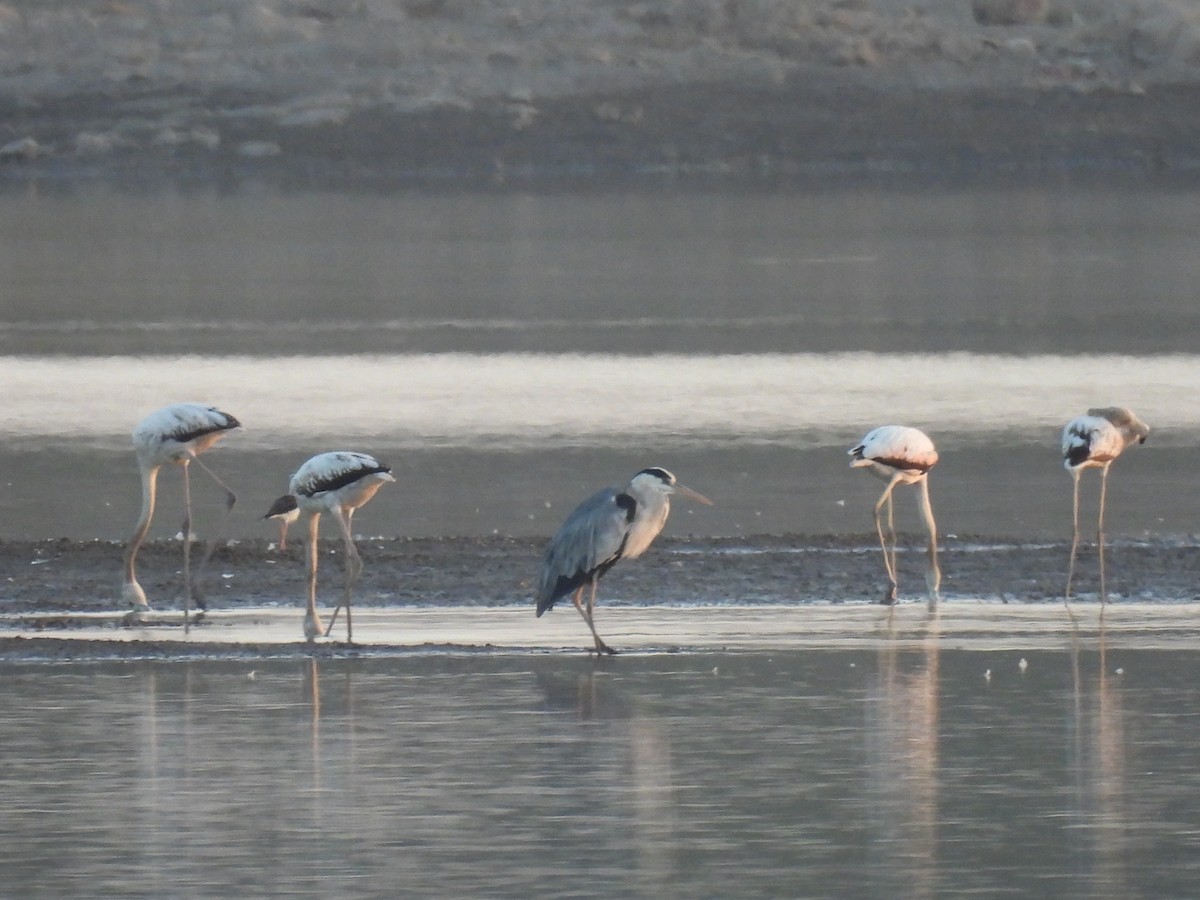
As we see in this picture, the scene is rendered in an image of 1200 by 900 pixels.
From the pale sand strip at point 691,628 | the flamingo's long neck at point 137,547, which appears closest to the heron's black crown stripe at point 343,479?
the pale sand strip at point 691,628

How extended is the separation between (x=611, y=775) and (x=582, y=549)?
2.72 metres

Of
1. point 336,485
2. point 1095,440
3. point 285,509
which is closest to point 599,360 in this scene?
point 1095,440

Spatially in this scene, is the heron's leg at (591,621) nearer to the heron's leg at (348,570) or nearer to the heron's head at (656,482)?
the heron's head at (656,482)

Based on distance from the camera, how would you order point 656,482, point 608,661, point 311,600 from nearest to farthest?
1. point 608,661
2. point 656,482
3. point 311,600

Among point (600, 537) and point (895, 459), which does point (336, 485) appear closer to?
point (600, 537)

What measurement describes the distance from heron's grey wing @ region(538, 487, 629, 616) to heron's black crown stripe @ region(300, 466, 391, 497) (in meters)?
1.42

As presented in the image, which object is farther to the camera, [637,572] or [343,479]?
[637,572]

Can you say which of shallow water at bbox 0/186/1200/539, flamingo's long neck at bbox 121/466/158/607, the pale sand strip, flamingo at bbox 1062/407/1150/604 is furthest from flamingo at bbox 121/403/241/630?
flamingo at bbox 1062/407/1150/604

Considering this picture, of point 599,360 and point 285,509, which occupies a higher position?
point 599,360

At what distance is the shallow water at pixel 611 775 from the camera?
804cm

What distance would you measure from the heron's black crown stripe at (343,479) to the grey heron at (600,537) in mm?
1365

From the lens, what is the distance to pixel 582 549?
12094 mm

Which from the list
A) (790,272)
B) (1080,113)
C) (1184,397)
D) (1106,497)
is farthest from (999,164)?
(1106,497)

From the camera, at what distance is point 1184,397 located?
81.2 ft
